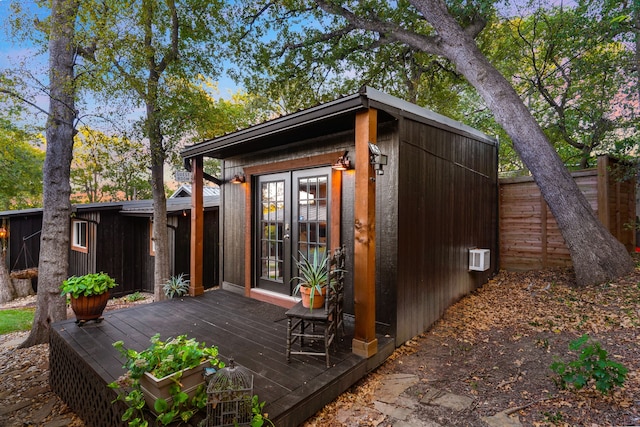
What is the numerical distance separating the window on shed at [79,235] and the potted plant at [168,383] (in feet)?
31.4

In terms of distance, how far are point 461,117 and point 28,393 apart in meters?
12.2

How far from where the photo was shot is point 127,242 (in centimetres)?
947

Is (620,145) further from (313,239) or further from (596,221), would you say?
A: (313,239)

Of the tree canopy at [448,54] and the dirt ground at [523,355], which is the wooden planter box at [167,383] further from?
the tree canopy at [448,54]

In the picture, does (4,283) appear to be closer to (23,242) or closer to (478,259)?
(23,242)

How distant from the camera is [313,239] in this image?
4309mm

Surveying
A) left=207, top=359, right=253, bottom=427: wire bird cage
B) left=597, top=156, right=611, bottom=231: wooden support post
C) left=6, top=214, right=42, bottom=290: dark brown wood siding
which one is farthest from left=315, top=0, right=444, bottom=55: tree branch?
left=6, top=214, right=42, bottom=290: dark brown wood siding

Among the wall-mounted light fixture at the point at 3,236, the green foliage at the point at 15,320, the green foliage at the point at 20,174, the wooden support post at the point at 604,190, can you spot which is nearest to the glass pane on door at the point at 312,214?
the wooden support post at the point at 604,190

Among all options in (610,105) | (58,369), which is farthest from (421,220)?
(610,105)

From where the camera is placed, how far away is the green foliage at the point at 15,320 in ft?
21.4

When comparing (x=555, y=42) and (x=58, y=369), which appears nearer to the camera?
(x=58, y=369)

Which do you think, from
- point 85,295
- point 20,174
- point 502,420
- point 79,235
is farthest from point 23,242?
point 502,420

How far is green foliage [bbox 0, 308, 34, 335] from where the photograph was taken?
6.54m

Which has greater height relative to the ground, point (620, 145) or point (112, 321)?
point (620, 145)
